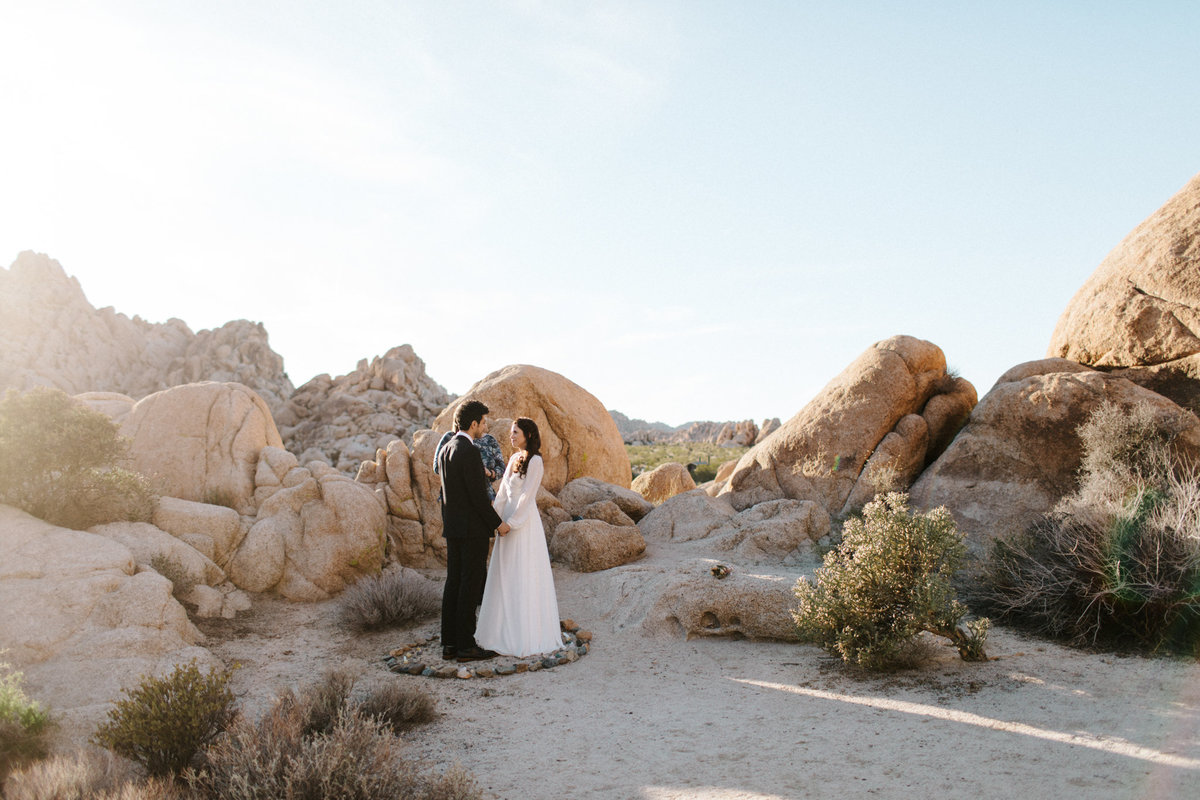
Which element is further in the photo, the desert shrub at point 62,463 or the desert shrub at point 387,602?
the desert shrub at point 387,602

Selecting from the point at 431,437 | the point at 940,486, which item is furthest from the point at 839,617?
the point at 431,437

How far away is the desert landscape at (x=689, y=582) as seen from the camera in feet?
20.0

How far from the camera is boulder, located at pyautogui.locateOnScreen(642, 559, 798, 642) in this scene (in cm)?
945

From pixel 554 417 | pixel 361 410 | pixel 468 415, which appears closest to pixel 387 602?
pixel 468 415

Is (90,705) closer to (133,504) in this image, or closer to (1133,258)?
(133,504)

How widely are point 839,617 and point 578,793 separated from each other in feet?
12.3

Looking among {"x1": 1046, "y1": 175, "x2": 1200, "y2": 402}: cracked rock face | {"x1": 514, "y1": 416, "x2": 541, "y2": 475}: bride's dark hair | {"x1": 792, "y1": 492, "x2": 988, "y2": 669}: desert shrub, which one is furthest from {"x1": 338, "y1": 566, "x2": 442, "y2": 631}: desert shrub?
{"x1": 1046, "y1": 175, "x2": 1200, "y2": 402}: cracked rock face

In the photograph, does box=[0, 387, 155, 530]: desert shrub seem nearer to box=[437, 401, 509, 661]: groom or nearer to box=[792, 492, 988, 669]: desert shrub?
box=[437, 401, 509, 661]: groom

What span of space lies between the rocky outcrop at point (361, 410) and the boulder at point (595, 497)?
17.7 meters

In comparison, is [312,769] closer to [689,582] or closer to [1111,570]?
[689,582]

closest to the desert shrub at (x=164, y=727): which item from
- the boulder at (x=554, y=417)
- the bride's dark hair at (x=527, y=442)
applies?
the bride's dark hair at (x=527, y=442)

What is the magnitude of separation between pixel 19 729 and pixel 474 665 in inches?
169

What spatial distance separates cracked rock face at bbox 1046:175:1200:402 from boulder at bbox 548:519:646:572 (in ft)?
31.6

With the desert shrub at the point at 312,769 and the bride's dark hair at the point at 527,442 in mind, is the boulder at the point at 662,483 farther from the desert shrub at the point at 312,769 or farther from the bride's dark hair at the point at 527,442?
the desert shrub at the point at 312,769
